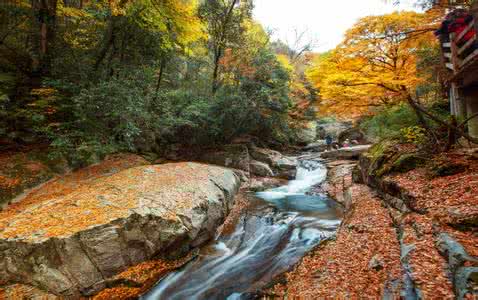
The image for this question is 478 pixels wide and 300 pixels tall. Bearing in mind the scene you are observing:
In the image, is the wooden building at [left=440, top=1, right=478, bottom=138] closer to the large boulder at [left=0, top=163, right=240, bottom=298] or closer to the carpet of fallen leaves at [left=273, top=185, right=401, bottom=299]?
the carpet of fallen leaves at [left=273, top=185, right=401, bottom=299]

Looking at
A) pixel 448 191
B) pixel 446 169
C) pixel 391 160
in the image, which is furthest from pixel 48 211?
pixel 391 160

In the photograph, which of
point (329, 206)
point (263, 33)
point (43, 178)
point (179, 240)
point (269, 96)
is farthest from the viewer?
point (263, 33)

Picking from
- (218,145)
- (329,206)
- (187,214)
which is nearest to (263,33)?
(218,145)

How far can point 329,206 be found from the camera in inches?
425

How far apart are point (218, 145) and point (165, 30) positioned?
307 inches

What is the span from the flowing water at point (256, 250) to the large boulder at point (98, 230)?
0.73 m

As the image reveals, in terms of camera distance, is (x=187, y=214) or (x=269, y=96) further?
(x=269, y=96)

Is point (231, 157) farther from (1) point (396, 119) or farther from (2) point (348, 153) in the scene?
(1) point (396, 119)

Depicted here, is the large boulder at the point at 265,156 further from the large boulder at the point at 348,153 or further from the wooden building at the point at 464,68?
the wooden building at the point at 464,68

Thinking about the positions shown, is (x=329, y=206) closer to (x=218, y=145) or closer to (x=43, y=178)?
(x=218, y=145)

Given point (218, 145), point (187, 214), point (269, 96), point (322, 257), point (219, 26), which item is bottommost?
point (322, 257)


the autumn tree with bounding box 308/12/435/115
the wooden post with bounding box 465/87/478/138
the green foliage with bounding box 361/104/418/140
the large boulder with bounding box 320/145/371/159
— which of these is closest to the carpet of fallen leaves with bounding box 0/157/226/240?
the autumn tree with bounding box 308/12/435/115

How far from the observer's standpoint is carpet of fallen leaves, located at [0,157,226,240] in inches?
216

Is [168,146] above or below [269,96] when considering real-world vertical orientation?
below
